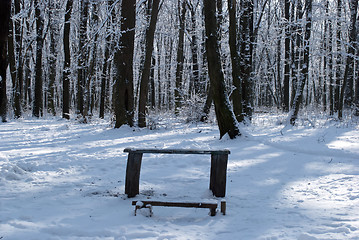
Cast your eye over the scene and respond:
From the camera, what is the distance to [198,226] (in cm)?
380

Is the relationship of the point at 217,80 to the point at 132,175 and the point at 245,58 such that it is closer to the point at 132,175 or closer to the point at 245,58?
the point at 245,58

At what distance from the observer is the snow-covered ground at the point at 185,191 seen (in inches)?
142

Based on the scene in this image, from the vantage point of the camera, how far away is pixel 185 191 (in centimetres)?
533

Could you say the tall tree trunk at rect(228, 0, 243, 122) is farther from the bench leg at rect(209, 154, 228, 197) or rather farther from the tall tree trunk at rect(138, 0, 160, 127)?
the bench leg at rect(209, 154, 228, 197)

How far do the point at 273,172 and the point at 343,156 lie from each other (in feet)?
7.71

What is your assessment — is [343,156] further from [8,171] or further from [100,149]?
[8,171]

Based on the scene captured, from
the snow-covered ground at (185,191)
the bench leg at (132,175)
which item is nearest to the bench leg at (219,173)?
the snow-covered ground at (185,191)

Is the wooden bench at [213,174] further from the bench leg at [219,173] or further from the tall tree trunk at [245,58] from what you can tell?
the tall tree trunk at [245,58]

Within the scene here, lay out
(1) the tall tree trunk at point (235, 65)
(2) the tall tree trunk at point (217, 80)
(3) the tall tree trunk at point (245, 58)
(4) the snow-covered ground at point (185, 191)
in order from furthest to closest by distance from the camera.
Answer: (3) the tall tree trunk at point (245, 58), (1) the tall tree trunk at point (235, 65), (2) the tall tree trunk at point (217, 80), (4) the snow-covered ground at point (185, 191)

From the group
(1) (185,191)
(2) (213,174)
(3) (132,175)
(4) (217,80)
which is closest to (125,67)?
(4) (217,80)

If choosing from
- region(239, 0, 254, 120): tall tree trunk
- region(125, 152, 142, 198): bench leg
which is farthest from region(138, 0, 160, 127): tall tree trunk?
region(125, 152, 142, 198): bench leg

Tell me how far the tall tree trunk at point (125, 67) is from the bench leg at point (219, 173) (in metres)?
8.99

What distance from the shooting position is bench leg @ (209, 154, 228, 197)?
4.79 metres

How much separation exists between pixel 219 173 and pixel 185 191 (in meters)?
0.85
